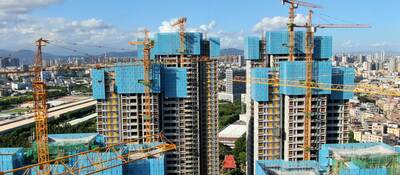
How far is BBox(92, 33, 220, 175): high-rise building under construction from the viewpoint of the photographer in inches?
745

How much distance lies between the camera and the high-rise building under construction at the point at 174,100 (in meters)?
18.9

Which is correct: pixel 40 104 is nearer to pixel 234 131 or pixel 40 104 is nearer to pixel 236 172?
pixel 236 172

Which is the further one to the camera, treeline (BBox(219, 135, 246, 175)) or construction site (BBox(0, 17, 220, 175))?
treeline (BBox(219, 135, 246, 175))

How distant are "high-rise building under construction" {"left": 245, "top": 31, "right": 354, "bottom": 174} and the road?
3317 centimetres

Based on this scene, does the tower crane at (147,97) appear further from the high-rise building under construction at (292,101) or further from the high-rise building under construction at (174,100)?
the high-rise building under construction at (292,101)

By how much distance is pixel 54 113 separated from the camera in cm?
5078

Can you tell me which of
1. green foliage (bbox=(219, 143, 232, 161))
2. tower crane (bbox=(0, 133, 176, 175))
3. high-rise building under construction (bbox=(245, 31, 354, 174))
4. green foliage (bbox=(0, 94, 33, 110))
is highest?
high-rise building under construction (bbox=(245, 31, 354, 174))

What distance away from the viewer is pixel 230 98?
66.7 m

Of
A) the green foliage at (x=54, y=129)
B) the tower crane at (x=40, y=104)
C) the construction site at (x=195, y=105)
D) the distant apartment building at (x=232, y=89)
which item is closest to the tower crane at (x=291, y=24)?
the construction site at (x=195, y=105)

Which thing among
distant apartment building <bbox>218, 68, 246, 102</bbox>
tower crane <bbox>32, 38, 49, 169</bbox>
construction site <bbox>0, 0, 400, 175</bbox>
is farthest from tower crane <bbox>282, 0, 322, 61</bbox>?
distant apartment building <bbox>218, 68, 246, 102</bbox>

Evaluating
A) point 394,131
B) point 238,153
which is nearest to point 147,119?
point 238,153

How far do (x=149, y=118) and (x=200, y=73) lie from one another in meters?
5.22

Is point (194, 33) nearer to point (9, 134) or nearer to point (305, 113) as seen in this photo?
point (305, 113)

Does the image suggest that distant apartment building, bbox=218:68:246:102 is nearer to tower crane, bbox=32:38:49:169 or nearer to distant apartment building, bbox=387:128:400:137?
distant apartment building, bbox=387:128:400:137
